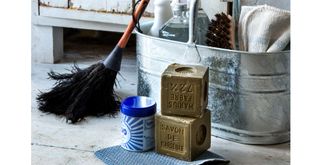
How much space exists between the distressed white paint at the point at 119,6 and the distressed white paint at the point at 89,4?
2 cm

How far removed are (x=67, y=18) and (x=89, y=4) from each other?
0.09 meters

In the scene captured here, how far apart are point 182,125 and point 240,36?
277 millimetres

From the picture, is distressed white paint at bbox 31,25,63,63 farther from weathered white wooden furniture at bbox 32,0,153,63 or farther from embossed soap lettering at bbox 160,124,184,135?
embossed soap lettering at bbox 160,124,184,135

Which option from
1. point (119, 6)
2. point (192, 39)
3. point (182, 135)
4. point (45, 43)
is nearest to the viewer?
point (182, 135)

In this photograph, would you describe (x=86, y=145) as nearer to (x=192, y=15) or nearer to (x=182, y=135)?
(x=182, y=135)

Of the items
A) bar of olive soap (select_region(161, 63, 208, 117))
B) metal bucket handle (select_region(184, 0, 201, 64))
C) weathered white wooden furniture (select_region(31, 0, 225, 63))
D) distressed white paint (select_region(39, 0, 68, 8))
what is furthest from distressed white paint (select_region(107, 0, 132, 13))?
bar of olive soap (select_region(161, 63, 208, 117))

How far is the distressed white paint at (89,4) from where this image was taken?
5.23 ft

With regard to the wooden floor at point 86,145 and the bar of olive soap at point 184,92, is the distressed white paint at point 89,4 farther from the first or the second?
the bar of olive soap at point 184,92

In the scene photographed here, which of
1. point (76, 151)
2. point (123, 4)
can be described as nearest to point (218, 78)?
point (76, 151)

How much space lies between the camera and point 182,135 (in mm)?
1043

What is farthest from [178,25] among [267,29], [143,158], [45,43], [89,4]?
[45,43]

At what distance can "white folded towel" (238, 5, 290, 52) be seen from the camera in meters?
1.12

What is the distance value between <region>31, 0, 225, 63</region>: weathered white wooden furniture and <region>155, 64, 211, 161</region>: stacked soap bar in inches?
21.3

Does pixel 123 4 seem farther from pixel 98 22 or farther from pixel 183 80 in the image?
pixel 183 80
